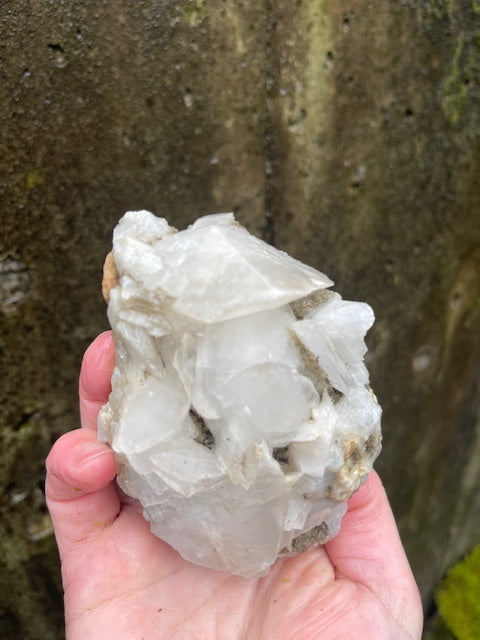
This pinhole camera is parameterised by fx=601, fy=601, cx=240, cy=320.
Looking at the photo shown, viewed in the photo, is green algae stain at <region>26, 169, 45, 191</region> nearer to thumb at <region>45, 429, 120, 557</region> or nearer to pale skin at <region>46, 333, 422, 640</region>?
pale skin at <region>46, 333, 422, 640</region>

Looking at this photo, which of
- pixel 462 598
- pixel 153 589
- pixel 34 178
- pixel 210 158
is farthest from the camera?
pixel 462 598

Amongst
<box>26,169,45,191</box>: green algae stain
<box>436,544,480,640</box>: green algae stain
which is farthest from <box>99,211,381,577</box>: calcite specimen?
<box>436,544,480,640</box>: green algae stain

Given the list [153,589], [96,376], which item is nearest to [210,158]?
[96,376]

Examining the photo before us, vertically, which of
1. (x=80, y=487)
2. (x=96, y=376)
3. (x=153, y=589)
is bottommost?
(x=153, y=589)

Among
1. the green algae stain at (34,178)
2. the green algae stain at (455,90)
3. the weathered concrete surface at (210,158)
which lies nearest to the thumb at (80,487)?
the weathered concrete surface at (210,158)

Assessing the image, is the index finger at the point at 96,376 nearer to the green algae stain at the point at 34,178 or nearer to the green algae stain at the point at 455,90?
the green algae stain at the point at 34,178

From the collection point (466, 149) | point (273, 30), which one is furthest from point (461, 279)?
point (273, 30)

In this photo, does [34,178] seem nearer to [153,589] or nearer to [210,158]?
[210,158]
